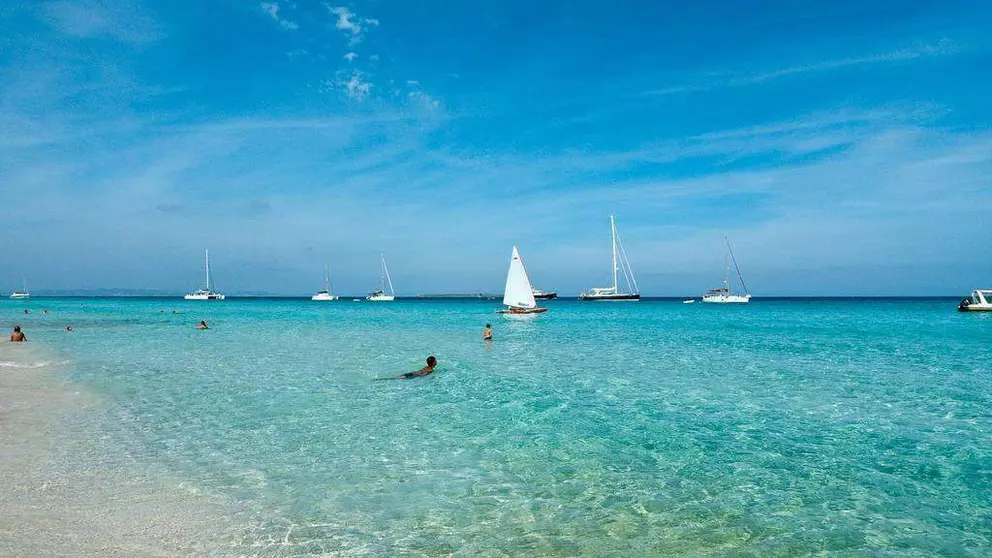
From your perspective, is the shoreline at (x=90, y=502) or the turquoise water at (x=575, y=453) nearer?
the shoreline at (x=90, y=502)

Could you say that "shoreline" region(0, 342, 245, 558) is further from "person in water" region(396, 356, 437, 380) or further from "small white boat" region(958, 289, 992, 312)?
"small white boat" region(958, 289, 992, 312)

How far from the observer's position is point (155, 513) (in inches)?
300

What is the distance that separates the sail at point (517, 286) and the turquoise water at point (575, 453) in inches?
1269

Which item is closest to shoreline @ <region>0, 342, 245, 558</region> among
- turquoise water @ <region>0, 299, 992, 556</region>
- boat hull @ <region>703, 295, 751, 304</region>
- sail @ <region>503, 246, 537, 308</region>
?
turquoise water @ <region>0, 299, 992, 556</region>

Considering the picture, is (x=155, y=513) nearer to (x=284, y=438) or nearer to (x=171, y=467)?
(x=171, y=467)

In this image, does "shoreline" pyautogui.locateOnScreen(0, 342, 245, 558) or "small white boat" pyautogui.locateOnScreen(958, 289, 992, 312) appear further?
"small white boat" pyautogui.locateOnScreen(958, 289, 992, 312)

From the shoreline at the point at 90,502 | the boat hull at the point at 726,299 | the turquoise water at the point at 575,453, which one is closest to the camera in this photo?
the shoreline at the point at 90,502

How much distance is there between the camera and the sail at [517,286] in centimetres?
5650

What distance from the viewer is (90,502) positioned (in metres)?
7.94

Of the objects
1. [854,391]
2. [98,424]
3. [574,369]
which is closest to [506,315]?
[574,369]

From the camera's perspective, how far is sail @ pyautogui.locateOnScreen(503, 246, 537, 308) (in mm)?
56500

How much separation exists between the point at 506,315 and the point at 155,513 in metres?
68.6

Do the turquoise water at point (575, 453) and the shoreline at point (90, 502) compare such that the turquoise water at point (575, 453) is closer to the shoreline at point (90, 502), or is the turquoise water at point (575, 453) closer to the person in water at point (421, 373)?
the shoreline at point (90, 502)

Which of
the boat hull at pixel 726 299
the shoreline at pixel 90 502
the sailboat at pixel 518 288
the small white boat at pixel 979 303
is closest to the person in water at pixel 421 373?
the shoreline at pixel 90 502
